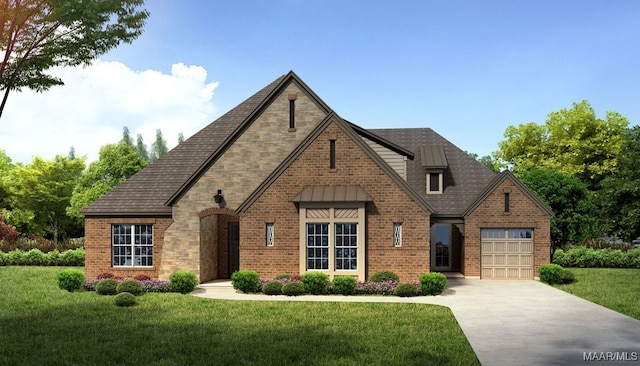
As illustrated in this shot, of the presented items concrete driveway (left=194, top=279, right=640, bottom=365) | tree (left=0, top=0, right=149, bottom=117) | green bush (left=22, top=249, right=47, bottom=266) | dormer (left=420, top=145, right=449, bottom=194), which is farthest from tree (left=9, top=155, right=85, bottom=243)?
dormer (left=420, top=145, right=449, bottom=194)

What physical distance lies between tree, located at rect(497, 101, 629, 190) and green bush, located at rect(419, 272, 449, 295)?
129ft

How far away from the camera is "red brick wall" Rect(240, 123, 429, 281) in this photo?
2091 cm

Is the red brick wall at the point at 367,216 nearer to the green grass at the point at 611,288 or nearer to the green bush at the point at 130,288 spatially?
the green bush at the point at 130,288

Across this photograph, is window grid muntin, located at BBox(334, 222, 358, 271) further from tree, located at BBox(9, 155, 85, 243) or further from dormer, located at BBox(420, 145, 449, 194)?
tree, located at BBox(9, 155, 85, 243)

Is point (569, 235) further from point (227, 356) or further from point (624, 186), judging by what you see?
point (227, 356)

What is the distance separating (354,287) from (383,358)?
347 inches

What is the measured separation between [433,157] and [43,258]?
983 inches

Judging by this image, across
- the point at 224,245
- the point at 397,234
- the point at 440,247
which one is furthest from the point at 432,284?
the point at 224,245

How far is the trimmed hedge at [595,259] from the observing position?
99.1 ft

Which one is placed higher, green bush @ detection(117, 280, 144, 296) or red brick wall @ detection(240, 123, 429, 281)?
red brick wall @ detection(240, 123, 429, 281)

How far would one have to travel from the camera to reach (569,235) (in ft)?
100.0

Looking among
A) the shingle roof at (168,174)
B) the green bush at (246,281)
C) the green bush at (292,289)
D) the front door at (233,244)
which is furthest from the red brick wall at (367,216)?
the shingle roof at (168,174)

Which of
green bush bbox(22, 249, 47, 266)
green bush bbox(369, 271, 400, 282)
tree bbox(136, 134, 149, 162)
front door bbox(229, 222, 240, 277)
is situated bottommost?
green bush bbox(22, 249, 47, 266)

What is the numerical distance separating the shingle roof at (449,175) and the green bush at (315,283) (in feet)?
26.6
